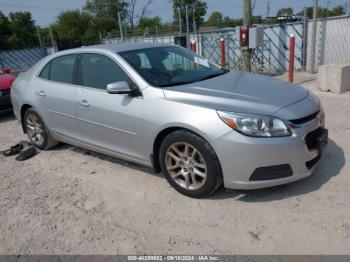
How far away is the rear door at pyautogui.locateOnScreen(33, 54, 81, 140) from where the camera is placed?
448 cm

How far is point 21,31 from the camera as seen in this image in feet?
158

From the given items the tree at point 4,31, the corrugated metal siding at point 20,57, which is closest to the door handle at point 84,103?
the corrugated metal siding at point 20,57

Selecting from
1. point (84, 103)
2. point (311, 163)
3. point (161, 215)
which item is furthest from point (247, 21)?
point (161, 215)

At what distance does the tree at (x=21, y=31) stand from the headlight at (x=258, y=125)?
164ft

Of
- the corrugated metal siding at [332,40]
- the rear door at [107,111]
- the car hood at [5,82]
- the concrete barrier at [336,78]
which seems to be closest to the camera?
the rear door at [107,111]

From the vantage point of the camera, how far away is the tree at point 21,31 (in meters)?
46.8

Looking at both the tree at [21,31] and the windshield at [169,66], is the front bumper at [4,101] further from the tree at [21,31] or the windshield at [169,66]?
the tree at [21,31]

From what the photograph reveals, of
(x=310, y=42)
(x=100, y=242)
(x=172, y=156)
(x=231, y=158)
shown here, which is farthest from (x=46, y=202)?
(x=310, y=42)

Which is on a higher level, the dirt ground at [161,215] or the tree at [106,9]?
the tree at [106,9]

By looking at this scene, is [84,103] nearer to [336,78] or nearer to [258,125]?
[258,125]

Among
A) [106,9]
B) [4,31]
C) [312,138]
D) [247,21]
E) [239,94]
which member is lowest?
[312,138]

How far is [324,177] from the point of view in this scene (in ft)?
12.2

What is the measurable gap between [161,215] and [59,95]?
229 cm

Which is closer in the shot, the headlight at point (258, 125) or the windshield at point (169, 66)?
the headlight at point (258, 125)
